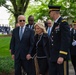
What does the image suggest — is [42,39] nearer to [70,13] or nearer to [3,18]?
[70,13]

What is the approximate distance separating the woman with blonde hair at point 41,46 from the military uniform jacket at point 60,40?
1.59 metres

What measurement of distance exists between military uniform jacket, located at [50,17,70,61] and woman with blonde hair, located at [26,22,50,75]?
62.4 inches

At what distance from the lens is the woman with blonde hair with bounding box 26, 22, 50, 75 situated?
939 centimetres

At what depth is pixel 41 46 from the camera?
948 cm

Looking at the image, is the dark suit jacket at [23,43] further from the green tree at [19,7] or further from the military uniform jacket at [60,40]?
the green tree at [19,7]

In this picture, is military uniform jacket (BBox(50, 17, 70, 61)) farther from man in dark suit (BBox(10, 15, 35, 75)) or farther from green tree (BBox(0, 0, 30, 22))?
green tree (BBox(0, 0, 30, 22))

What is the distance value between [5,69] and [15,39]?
8.21ft

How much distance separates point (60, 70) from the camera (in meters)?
7.66

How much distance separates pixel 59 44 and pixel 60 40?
0.10 metres

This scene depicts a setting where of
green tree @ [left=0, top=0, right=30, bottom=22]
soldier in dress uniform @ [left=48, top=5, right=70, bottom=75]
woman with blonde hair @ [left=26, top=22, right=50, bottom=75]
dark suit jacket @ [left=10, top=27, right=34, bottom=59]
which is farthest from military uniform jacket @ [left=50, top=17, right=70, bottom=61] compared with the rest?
green tree @ [left=0, top=0, right=30, bottom=22]

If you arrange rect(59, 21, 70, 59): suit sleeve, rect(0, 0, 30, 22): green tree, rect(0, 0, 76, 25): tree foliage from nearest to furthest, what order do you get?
rect(59, 21, 70, 59): suit sleeve
rect(0, 0, 30, 22): green tree
rect(0, 0, 76, 25): tree foliage

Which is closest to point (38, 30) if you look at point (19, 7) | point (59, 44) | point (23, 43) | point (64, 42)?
point (23, 43)

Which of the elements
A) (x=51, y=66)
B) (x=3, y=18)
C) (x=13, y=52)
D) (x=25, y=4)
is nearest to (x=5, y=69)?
(x=13, y=52)

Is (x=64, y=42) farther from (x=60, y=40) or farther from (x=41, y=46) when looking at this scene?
(x=41, y=46)
